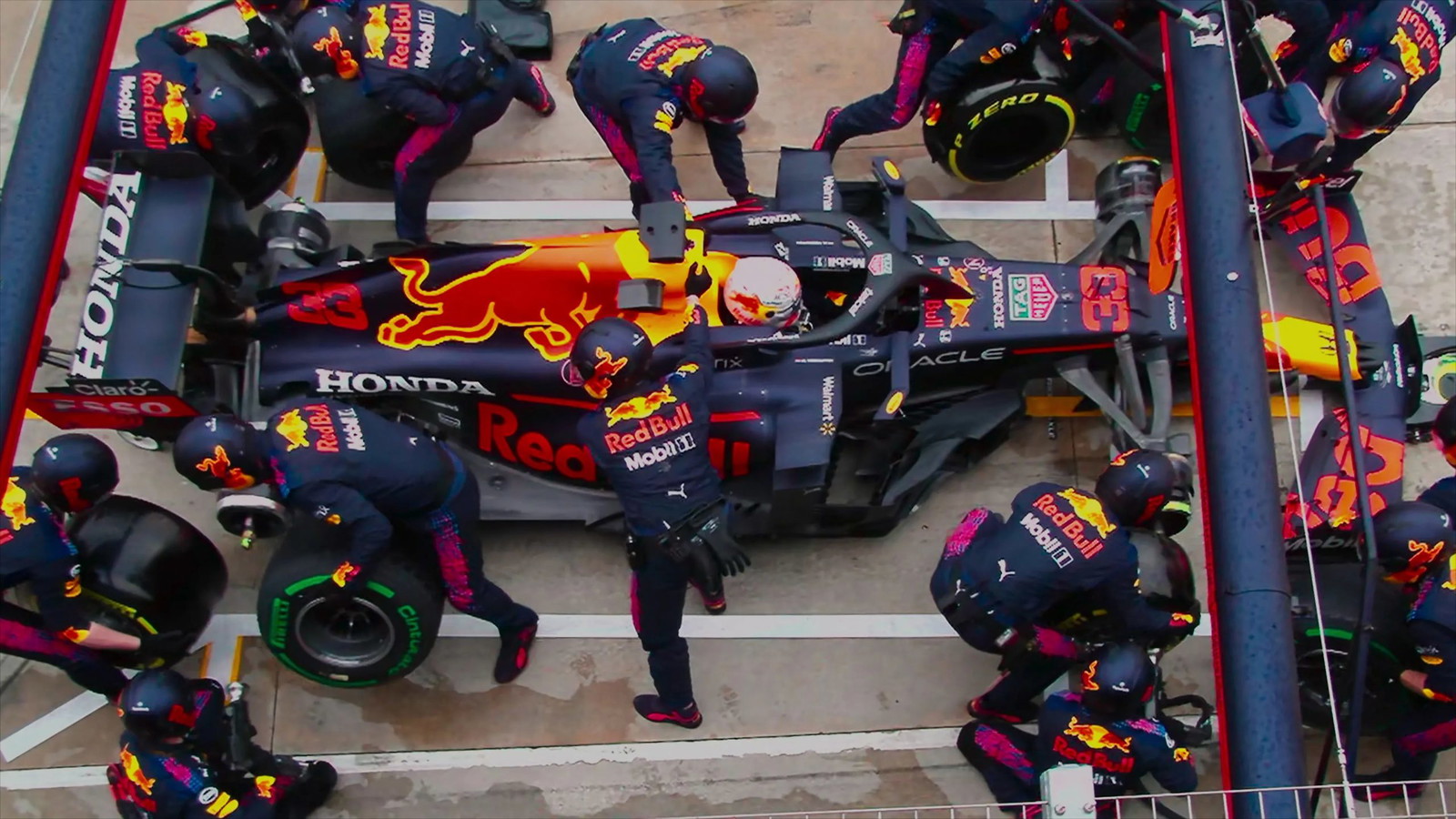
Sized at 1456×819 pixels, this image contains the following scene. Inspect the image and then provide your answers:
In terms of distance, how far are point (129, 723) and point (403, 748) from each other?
126cm

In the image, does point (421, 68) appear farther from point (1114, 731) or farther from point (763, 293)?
point (1114, 731)

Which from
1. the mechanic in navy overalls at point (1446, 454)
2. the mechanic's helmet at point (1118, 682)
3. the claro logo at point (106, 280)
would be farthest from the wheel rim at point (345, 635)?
the mechanic in navy overalls at point (1446, 454)

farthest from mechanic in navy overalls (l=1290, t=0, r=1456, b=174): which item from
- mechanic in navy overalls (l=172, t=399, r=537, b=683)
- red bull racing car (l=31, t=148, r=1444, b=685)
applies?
mechanic in navy overalls (l=172, t=399, r=537, b=683)

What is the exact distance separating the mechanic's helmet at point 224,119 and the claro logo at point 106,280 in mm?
339

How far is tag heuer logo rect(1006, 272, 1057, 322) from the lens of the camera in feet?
18.9

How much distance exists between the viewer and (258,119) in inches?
241

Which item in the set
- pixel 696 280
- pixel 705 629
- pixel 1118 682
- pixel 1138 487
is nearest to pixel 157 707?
pixel 705 629

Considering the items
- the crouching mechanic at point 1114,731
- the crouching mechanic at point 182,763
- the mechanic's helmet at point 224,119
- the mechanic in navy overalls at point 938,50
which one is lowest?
the crouching mechanic at point 182,763

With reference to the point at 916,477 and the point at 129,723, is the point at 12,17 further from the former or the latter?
the point at 916,477

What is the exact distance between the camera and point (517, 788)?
18.7ft

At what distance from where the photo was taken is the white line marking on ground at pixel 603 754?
18.9 ft

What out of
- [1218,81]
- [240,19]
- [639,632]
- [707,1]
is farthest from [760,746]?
[240,19]

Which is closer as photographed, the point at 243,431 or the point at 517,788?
the point at 243,431

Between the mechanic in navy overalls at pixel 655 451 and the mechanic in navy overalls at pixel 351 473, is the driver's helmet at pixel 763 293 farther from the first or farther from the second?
the mechanic in navy overalls at pixel 351 473
